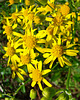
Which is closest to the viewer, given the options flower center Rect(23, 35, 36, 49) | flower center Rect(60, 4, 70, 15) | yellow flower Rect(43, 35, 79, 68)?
yellow flower Rect(43, 35, 79, 68)

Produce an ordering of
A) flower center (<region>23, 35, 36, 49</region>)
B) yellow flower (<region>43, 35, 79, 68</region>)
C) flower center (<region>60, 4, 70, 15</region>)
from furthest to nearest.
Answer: flower center (<region>60, 4, 70, 15</region>) < flower center (<region>23, 35, 36, 49</region>) < yellow flower (<region>43, 35, 79, 68</region>)

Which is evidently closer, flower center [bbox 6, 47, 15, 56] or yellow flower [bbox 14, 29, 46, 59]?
yellow flower [bbox 14, 29, 46, 59]

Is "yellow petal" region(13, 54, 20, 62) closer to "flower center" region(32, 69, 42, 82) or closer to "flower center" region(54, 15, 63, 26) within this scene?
"flower center" region(32, 69, 42, 82)

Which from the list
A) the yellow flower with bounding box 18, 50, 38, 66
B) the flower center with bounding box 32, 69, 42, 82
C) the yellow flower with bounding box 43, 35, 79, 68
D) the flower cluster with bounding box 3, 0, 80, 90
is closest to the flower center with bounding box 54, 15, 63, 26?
the flower cluster with bounding box 3, 0, 80, 90

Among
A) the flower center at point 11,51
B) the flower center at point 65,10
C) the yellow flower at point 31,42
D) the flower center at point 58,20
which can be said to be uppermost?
the flower center at point 65,10

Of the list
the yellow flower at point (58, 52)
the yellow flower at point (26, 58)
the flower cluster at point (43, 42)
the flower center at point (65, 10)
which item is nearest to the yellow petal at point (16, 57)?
the flower cluster at point (43, 42)

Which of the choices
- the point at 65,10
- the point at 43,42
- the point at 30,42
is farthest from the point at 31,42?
the point at 65,10

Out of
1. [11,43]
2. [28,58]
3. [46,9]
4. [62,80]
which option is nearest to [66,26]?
[46,9]

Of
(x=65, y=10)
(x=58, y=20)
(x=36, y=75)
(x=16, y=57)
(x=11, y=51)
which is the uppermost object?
(x=65, y=10)

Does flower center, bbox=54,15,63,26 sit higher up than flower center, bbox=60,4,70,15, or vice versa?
flower center, bbox=60,4,70,15

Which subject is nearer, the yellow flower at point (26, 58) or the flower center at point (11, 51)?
the yellow flower at point (26, 58)

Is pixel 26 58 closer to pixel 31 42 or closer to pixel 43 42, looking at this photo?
pixel 31 42

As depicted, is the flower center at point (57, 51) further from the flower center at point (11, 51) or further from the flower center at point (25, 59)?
the flower center at point (11, 51)

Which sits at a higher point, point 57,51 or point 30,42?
point 30,42
